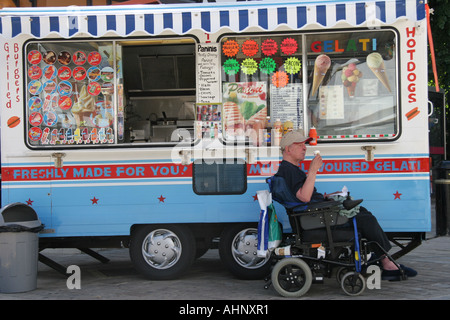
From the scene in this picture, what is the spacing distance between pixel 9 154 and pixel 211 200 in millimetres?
2340

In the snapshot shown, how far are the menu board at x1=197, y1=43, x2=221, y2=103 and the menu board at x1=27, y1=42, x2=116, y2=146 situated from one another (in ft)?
3.42

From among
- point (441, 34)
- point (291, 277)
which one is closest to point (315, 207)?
point (291, 277)

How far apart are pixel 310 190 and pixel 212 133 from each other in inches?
57.3

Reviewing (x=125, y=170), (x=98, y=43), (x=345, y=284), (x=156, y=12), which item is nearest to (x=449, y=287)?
(x=345, y=284)

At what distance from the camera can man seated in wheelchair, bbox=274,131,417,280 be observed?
19.5 feet

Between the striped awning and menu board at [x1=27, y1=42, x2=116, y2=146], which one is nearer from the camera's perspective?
the striped awning

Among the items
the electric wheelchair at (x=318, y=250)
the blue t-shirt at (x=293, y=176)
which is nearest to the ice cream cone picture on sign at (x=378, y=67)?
the blue t-shirt at (x=293, y=176)

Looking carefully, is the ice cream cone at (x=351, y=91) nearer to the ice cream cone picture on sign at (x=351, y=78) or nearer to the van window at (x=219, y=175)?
the ice cream cone picture on sign at (x=351, y=78)

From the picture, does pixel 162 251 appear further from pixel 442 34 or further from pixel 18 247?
pixel 442 34

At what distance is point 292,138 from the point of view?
6.22 metres

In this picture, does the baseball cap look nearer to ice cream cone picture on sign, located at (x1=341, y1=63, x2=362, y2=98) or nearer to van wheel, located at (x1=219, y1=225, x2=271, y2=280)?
ice cream cone picture on sign, located at (x1=341, y1=63, x2=362, y2=98)

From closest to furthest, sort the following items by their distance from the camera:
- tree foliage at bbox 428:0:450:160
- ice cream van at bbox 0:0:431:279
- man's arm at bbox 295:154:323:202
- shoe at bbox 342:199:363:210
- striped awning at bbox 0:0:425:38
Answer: shoe at bbox 342:199:363:210 < man's arm at bbox 295:154:323:202 < striped awning at bbox 0:0:425:38 < ice cream van at bbox 0:0:431:279 < tree foliage at bbox 428:0:450:160

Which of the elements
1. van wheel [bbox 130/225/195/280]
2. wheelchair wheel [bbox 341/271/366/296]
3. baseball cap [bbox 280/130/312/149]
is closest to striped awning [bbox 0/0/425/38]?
baseball cap [bbox 280/130/312/149]

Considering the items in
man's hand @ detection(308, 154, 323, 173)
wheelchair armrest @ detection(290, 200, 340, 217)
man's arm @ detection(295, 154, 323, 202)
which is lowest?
wheelchair armrest @ detection(290, 200, 340, 217)
